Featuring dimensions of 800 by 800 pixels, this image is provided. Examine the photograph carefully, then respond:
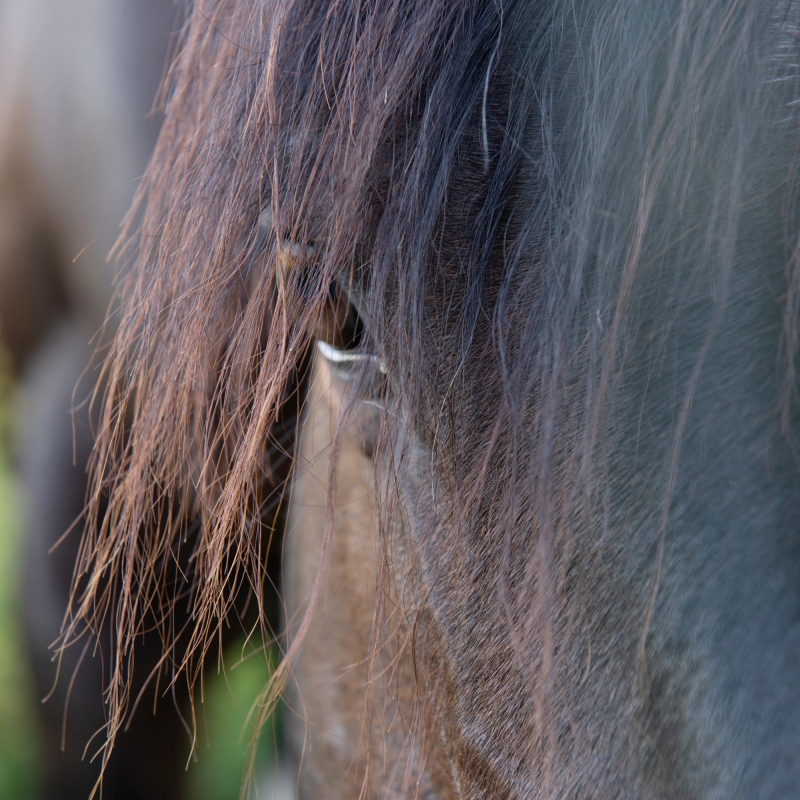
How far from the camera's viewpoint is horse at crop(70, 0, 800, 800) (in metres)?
0.32

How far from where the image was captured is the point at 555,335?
1.12 ft

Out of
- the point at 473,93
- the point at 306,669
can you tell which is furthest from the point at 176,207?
the point at 306,669

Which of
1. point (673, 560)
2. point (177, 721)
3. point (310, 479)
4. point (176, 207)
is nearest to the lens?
point (673, 560)

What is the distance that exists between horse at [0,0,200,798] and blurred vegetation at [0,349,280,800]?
0.13 feet

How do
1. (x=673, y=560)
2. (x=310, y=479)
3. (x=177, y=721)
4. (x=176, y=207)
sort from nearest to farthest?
(x=673, y=560)
(x=176, y=207)
(x=310, y=479)
(x=177, y=721)

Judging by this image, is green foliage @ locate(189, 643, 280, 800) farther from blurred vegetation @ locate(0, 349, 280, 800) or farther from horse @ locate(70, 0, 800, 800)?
horse @ locate(70, 0, 800, 800)

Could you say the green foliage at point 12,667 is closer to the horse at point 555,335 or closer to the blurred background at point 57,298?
the blurred background at point 57,298

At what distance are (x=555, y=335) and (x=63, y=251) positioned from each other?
Result: 82 centimetres

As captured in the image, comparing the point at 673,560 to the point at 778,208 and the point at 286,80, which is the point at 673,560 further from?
the point at 286,80

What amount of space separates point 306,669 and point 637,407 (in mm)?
504

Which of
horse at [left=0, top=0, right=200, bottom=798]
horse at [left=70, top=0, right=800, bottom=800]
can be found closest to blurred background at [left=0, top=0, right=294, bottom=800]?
horse at [left=0, top=0, right=200, bottom=798]

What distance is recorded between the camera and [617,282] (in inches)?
13.5

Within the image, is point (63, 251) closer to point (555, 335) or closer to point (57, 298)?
point (57, 298)

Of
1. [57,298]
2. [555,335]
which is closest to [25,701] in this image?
[57,298]
